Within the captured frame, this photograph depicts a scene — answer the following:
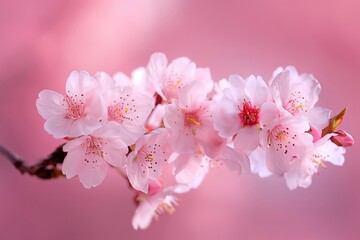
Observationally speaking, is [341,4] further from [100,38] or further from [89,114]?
[89,114]

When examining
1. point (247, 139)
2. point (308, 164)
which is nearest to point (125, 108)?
point (247, 139)

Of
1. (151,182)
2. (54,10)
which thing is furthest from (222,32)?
(151,182)

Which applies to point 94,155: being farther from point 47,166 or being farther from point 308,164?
point 308,164

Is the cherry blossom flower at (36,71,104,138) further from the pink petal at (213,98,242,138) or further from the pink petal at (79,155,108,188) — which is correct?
the pink petal at (213,98,242,138)

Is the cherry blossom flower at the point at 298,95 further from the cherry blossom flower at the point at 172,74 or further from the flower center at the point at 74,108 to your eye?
the flower center at the point at 74,108

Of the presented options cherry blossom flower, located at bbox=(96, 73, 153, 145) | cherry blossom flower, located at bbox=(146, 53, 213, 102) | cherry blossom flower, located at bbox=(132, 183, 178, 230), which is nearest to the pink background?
cherry blossom flower, located at bbox=(132, 183, 178, 230)

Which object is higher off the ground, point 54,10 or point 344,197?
point 54,10
